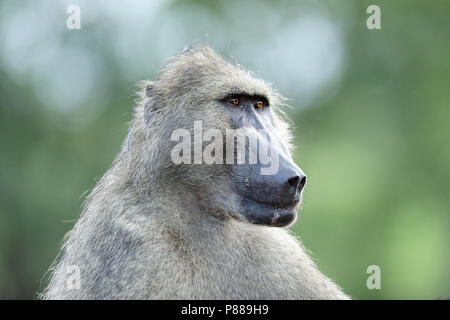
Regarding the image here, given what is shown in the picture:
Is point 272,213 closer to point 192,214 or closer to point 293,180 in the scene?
point 293,180

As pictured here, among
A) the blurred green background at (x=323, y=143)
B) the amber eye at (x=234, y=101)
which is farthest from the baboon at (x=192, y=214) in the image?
the blurred green background at (x=323, y=143)

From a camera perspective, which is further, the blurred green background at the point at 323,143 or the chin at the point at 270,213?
the blurred green background at the point at 323,143

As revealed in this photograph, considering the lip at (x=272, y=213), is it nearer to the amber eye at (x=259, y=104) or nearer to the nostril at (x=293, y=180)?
the nostril at (x=293, y=180)

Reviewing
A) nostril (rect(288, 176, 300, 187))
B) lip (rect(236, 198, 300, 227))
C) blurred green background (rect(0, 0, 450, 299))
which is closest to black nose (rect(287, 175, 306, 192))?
nostril (rect(288, 176, 300, 187))

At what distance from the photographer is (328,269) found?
1594cm

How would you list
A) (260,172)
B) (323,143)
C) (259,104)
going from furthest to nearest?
(323,143) → (259,104) → (260,172)

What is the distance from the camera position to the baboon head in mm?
4367

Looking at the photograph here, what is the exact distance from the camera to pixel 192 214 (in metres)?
4.65

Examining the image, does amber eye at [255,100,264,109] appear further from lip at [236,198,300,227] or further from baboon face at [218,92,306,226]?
lip at [236,198,300,227]

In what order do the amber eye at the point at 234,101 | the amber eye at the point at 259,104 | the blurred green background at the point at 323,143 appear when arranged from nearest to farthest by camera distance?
the amber eye at the point at 234,101, the amber eye at the point at 259,104, the blurred green background at the point at 323,143

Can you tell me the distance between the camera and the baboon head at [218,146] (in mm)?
4367

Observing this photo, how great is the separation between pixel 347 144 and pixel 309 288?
45.6ft

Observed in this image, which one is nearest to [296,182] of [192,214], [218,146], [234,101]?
[218,146]

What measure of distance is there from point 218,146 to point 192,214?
1.69 ft
